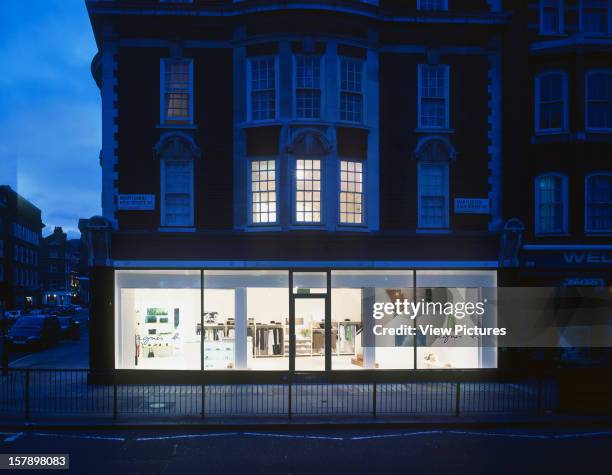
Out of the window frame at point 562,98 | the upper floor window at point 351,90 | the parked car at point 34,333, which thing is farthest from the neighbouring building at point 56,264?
the window frame at point 562,98

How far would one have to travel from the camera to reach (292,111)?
16875mm

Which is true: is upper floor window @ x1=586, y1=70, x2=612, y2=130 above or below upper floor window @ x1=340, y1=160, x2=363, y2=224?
above

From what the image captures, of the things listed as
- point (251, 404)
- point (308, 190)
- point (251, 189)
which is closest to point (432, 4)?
point (308, 190)

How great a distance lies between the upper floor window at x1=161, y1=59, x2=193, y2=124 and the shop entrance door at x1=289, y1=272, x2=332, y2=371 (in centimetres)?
650

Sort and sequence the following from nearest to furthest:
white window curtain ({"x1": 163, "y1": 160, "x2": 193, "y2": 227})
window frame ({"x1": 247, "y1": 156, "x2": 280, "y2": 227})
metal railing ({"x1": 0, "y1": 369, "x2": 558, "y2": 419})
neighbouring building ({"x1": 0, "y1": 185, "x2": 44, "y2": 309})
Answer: metal railing ({"x1": 0, "y1": 369, "x2": 558, "y2": 419}), window frame ({"x1": 247, "y1": 156, "x2": 280, "y2": 227}), white window curtain ({"x1": 163, "y1": 160, "x2": 193, "y2": 227}), neighbouring building ({"x1": 0, "y1": 185, "x2": 44, "y2": 309})

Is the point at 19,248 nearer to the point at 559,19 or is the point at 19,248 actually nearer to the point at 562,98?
the point at 562,98

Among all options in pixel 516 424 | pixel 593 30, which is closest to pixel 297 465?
pixel 516 424

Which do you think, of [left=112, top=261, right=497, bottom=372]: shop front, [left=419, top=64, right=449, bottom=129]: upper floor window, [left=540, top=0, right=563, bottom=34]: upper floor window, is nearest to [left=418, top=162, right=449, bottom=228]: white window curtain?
[left=419, top=64, right=449, bottom=129]: upper floor window

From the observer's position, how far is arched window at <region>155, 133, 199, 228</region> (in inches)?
675

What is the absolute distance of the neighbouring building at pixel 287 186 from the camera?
16906 mm

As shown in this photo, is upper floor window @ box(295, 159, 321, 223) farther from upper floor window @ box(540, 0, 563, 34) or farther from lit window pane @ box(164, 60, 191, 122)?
upper floor window @ box(540, 0, 563, 34)

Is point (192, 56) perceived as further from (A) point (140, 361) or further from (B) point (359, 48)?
(A) point (140, 361)

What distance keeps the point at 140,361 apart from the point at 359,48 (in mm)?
12557

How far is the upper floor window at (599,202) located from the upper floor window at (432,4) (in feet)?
25.9
